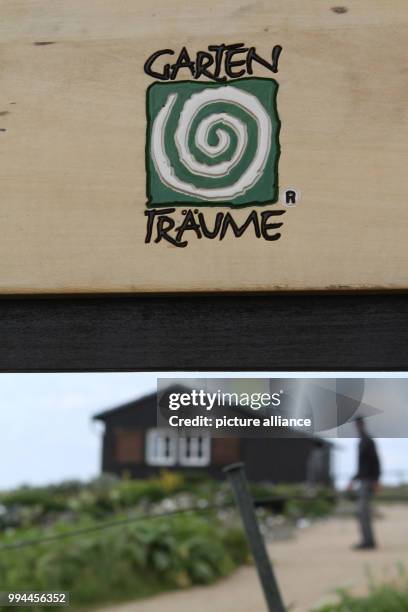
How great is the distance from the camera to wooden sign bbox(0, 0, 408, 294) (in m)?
0.85

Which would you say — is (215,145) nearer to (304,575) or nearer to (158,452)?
(304,575)

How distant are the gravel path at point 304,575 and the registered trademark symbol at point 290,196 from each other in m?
3.22

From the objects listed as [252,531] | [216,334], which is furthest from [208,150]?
[252,531]

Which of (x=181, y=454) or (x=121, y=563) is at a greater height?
(x=121, y=563)

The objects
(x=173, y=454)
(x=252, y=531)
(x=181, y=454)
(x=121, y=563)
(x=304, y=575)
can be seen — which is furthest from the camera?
(x=173, y=454)

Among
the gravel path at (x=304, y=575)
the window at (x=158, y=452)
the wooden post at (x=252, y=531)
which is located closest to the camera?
the wooden post at (x=252, y=531)

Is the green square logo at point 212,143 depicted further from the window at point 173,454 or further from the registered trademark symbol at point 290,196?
the window at point 173,454

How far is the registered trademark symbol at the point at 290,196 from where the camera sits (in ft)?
2.80

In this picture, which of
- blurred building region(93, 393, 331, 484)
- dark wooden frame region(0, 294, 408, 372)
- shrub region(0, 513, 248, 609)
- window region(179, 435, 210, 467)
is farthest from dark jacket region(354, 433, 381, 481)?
blurred building region(93, 393, 331, 484)

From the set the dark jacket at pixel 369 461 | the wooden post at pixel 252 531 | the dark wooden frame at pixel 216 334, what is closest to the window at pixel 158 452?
the dark jacket at pixel 369 461

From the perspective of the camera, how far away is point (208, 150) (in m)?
0.88

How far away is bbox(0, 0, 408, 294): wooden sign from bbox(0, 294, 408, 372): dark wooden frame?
0.03 metres

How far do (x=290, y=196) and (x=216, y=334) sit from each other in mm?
169

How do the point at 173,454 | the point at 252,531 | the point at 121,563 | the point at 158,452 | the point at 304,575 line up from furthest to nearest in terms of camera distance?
the point at 158,452 → the point at 173,454 → the point at 304,575 → the point at 121,563 → the point at 252,531
